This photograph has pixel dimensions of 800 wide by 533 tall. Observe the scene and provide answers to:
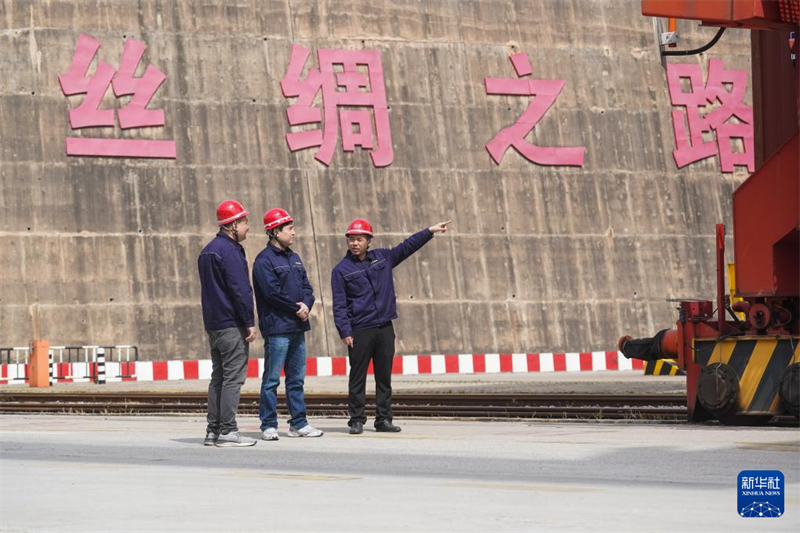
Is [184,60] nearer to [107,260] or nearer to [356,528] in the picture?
[107,260]

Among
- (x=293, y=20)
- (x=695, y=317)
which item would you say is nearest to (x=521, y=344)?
(x=293, y=20)

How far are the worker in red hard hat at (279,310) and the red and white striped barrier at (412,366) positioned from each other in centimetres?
1544

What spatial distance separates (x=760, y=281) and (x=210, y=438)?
4.93 meters

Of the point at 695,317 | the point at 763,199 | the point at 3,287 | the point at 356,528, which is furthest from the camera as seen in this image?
the point at 3,287

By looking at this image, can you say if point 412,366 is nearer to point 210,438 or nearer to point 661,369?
point 661,369

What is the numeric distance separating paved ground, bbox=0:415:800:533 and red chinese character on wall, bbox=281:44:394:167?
1781 cm

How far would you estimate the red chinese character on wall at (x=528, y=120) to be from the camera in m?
32.1

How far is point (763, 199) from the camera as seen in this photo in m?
12.6

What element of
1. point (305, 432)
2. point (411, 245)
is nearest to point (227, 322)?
point (305, 432)

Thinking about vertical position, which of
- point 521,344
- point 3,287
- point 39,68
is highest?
point 39,68

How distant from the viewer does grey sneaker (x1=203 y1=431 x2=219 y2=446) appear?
37.6ft

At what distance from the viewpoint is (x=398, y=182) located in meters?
30.9

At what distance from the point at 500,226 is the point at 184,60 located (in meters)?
7.60

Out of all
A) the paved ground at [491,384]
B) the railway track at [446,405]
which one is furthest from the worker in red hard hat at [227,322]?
the paved ground at [491,384]
